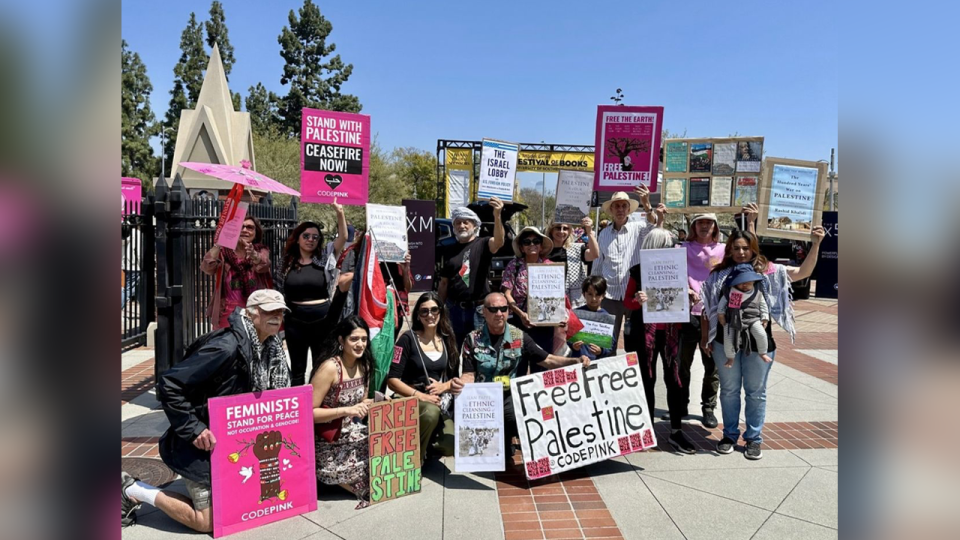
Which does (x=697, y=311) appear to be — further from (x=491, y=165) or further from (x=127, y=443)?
(x=127, y=443)

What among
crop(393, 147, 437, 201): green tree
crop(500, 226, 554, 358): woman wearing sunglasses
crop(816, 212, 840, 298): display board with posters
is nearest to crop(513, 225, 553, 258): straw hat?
crop(500, 226, 554, 358): woman wearing sunglasses

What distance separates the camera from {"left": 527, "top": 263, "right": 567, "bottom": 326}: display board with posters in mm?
5133

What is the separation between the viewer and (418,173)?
134 ft

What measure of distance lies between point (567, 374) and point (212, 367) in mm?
2566

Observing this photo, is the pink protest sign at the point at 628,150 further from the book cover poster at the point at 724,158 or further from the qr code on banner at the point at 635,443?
the qr code on banner at the point at 635,443

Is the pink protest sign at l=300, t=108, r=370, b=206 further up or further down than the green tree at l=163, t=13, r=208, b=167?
further down

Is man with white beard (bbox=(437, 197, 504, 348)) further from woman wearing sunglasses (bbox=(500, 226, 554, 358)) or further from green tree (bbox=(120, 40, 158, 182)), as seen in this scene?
green tree (bbox=(120, 40, 158, 182))

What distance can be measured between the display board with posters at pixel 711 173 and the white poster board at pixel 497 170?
1.62 metres

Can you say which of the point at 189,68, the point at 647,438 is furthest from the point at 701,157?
the point at 189,68

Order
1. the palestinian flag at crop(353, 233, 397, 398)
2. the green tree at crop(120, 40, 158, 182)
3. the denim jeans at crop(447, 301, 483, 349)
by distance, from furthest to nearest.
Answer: the green tree at crop(120, 40, 158, 182), the denim jeans at crop(447, 301, 483, 349), the palestinian flag at crop(353, 233, 397, 398)

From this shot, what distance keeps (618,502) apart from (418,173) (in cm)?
3795

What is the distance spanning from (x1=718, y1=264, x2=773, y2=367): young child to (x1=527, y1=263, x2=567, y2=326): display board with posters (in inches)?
52.5

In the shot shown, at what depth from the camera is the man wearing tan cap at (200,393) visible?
3.53 m
